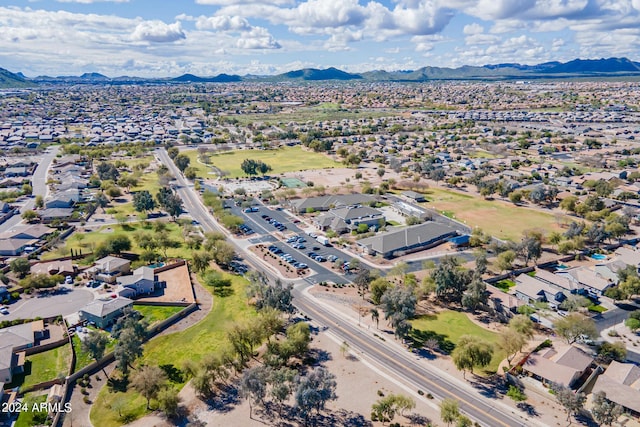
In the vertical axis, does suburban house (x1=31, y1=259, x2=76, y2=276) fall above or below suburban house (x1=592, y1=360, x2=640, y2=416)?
above

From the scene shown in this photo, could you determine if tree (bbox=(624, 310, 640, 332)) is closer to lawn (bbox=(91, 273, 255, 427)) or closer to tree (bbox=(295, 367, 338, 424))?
tree (bbox=(295, 367, 338, 424))

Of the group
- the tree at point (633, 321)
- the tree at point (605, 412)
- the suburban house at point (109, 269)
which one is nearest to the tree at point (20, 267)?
the suburban house at point (109, 269)


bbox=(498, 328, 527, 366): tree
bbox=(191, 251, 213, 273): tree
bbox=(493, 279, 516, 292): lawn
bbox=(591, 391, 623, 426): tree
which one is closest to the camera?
bbox=(591, 391, 623, 426): tree

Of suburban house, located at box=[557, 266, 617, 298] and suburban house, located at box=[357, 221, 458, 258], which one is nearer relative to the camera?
suburban house, located at box=[557, 266, 617, 298]

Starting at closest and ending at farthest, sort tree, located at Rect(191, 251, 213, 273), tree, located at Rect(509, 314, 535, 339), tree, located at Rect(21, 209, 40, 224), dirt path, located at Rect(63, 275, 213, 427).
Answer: dirt path, located at Rect(63, 275, 213, 427), tree, located at Rect(509, 314, 535, 339), tree, located at Rect(191, 251, 213, 273), tree, located at Rect(21, 209, 40, 224)

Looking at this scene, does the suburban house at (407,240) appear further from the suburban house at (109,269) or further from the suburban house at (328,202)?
the suburban house at (109,269)

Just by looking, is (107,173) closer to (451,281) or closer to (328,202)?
(328,202)

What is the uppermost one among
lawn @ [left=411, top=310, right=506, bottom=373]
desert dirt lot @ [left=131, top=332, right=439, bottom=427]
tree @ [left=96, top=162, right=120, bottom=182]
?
tree @ [left=96, top=162, right=120, bottom=182]

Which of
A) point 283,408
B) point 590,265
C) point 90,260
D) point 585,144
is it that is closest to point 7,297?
point 90,260

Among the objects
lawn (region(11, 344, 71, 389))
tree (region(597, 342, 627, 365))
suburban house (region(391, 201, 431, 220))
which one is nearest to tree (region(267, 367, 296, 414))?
lawn (region(11, 344, 71, 389))
